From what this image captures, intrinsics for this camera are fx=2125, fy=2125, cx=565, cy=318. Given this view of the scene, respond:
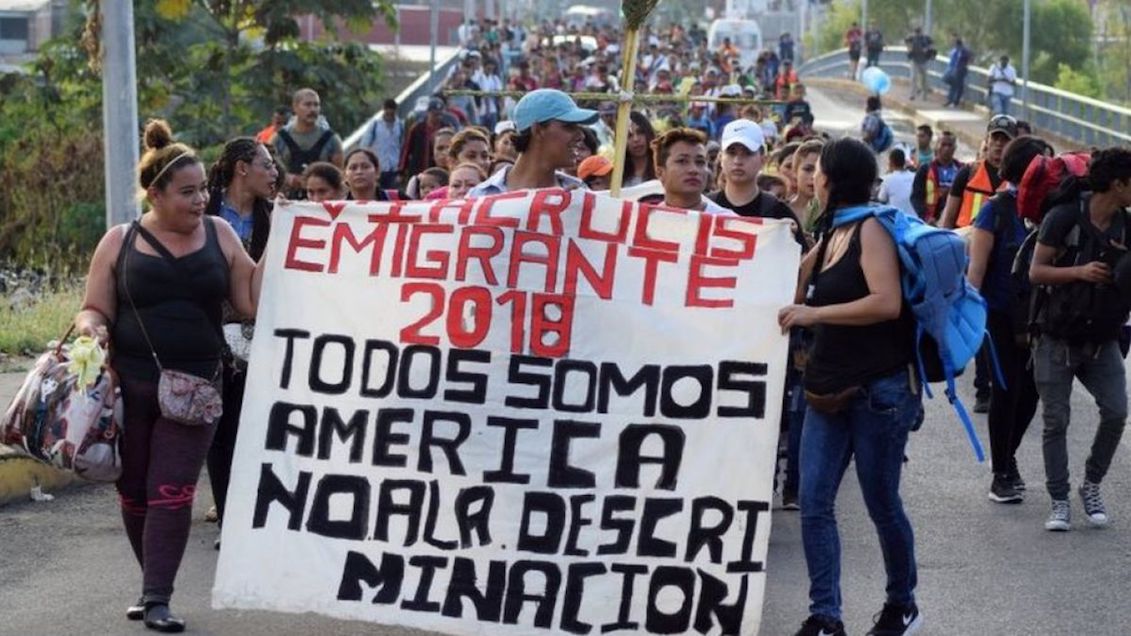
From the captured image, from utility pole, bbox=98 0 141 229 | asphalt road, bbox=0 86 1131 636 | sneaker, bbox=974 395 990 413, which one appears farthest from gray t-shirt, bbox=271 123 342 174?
sneaker, bbox=974 395 990 413

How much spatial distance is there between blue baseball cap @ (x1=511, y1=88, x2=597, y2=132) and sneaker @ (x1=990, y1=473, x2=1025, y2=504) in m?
3.33

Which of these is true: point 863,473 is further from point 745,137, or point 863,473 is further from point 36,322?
point 36,322

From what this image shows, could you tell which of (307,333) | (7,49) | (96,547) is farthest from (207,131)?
(7,49)

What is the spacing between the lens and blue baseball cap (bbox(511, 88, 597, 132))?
7.52 meters

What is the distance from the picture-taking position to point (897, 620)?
23.4 feet

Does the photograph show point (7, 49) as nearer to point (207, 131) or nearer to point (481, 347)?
point (207, 131)

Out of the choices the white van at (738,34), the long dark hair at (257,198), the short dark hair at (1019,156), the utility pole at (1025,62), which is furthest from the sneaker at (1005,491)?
the white van at (738,34)

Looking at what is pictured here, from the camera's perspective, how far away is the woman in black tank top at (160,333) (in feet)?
23.7

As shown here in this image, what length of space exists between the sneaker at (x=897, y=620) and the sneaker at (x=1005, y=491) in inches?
111

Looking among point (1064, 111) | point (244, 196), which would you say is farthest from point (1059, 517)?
point (1064, 111)

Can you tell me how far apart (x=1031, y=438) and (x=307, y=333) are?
599 cm

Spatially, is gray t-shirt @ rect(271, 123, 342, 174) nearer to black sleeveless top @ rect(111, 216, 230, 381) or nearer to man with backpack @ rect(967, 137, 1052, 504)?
man with backpack @ rect(967, 137, 1052, 504)

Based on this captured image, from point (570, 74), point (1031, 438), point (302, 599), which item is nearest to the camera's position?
point (302, 599)

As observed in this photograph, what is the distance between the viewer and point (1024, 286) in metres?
9.66
